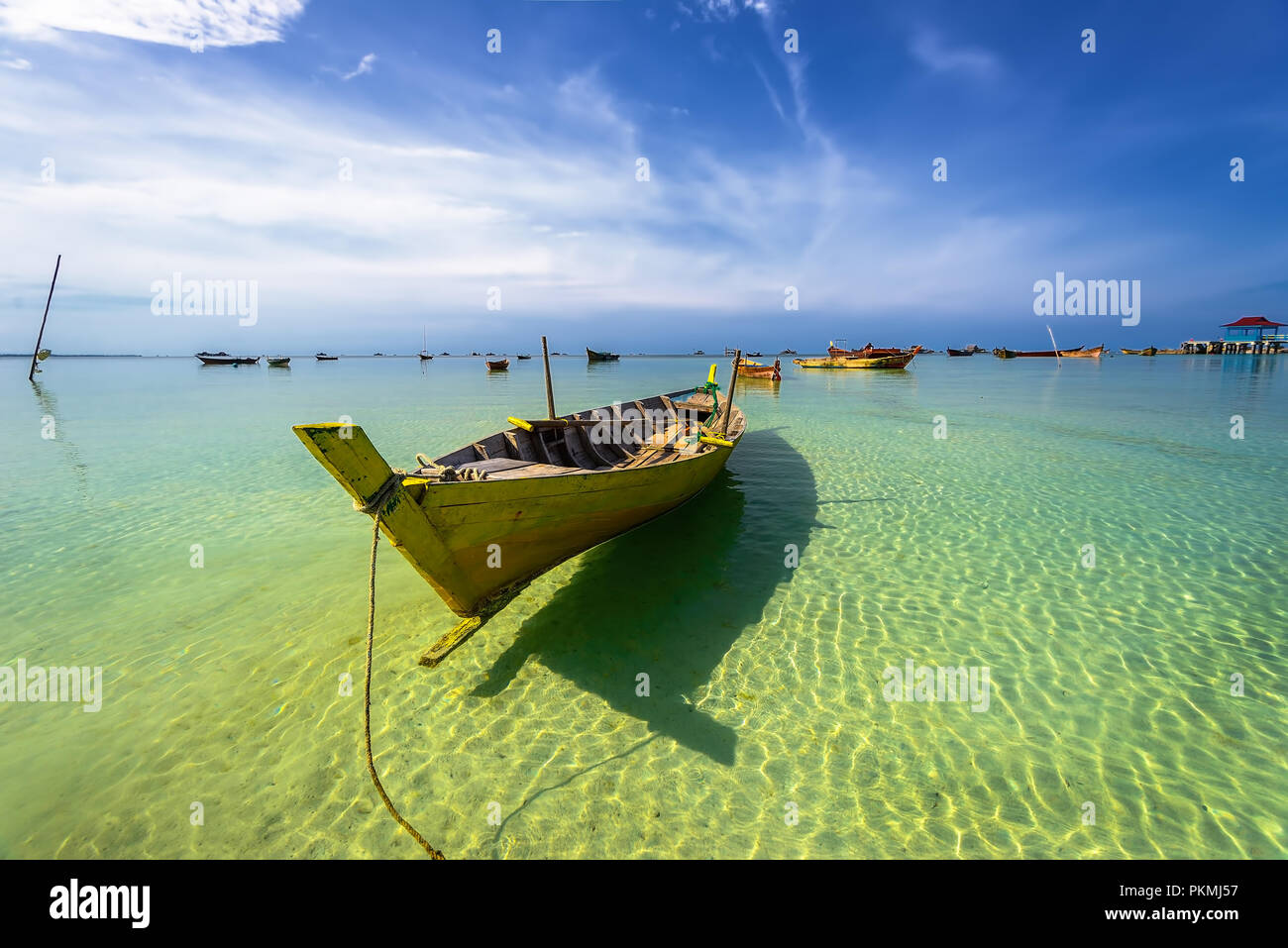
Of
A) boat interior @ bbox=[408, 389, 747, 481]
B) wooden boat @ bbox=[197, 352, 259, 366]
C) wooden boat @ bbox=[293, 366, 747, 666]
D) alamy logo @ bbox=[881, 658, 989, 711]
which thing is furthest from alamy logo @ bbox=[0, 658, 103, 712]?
Result: wooden boat @ bbox=[197, 352, 259, 366]

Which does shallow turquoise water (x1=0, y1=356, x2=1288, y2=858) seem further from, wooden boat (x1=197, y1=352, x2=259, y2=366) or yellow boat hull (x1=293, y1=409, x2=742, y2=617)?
wooden boat (x1=197, y1=352, x2=259, y2=366)

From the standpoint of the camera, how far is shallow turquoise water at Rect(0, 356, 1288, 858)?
3.84m

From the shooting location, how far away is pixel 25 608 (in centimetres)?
673

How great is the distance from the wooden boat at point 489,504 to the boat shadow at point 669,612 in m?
0.71

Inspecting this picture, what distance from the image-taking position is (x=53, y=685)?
5340mm

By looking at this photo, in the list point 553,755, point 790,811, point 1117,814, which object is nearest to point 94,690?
point 553,755
